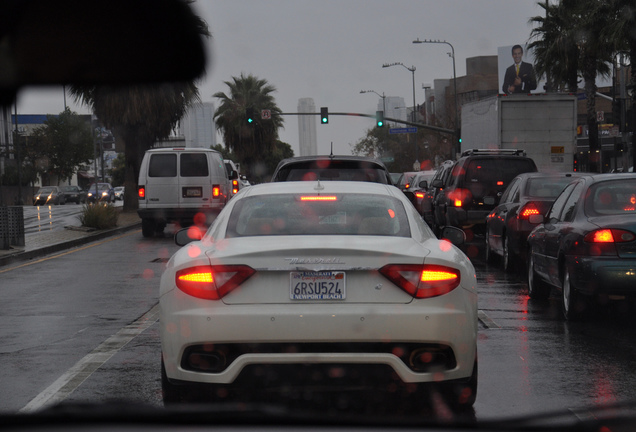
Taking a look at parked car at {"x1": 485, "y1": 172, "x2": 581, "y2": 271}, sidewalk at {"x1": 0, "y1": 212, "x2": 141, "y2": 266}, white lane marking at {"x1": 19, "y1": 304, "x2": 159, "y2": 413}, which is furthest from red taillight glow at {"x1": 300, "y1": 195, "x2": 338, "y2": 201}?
sidewalk at {"x1": 0, "y1": 212, "x2": 141, "y2": 266}

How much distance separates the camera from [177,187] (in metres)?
23.9

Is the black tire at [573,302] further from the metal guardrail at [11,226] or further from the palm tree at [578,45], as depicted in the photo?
the palm tree at [578,45]

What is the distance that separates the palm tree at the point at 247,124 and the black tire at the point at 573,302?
62199mm

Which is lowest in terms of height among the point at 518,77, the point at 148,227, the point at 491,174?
the point at 148,227

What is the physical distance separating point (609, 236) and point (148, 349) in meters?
4.55

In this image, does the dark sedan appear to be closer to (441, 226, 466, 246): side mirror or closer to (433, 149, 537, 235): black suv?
(441, 226, 466, 246): side mirror

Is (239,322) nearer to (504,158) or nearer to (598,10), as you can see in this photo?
(504,158)

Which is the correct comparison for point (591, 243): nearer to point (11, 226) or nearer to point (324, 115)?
point (11, 226)

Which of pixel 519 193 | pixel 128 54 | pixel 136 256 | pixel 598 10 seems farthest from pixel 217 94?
pixel 519 193

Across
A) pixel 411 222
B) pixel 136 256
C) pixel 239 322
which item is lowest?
pixel 136 256

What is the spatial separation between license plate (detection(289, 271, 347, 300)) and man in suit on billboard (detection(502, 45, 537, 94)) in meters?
95.6

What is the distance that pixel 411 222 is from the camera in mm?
6168

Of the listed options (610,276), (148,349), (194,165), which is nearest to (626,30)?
(194,165)

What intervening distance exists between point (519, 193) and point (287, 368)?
987cm
